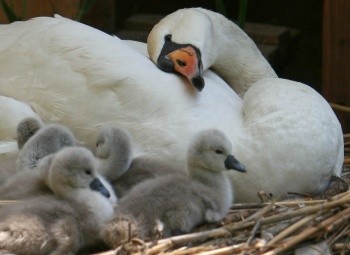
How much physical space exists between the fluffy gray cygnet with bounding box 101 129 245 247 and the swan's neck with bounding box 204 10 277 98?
1.23 metres

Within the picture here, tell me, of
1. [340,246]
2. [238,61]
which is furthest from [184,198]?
[238,61]

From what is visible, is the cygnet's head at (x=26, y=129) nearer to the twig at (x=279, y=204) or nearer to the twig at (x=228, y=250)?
the twig at (x=279, y=204)

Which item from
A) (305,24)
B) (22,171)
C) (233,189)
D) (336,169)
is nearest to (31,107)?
(22,171)

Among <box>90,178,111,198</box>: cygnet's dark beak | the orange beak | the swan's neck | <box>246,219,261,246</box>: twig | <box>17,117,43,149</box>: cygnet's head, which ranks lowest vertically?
the swan's neck

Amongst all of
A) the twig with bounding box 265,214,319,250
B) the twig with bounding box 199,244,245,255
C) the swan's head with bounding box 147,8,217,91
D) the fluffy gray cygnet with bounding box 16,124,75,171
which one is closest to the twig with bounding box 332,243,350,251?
the twig with bounding box 265,214,319,250

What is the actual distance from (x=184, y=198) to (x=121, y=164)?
14.8 inches

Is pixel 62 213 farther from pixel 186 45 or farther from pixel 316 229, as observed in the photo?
pixel 186 45

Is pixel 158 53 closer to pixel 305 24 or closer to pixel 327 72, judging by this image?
pixel 327 72

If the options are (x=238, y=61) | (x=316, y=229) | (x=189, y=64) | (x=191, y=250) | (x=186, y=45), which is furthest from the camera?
(x=238, y=61)

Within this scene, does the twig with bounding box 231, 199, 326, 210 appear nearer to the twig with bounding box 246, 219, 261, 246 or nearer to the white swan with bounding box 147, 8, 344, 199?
the white swan with bounding box 147, 8, 344, 199

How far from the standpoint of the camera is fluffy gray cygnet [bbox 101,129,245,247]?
4.14 metres

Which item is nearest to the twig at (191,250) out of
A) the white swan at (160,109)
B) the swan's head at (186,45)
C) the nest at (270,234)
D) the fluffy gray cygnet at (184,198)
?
the nest at (270,234)

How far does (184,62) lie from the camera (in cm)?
498

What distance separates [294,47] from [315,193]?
7.39 ft
